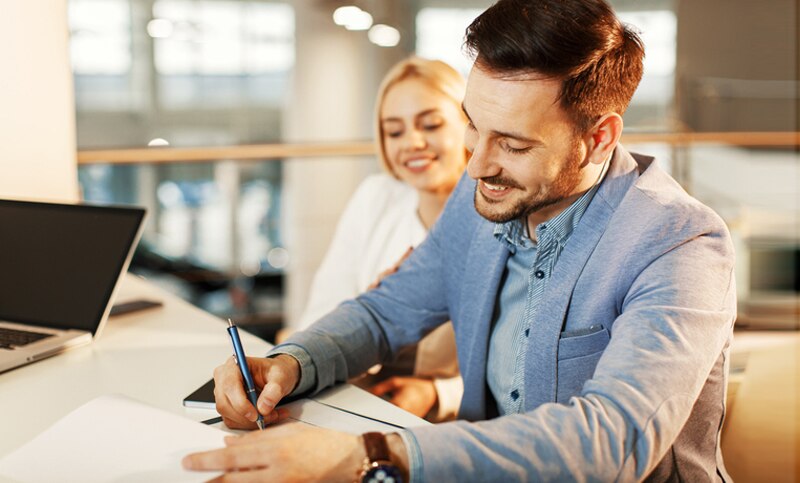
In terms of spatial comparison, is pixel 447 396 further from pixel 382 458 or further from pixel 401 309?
pixel 382 458

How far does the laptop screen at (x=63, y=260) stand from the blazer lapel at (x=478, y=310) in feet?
1.85

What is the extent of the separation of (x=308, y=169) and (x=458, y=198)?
12.5ft

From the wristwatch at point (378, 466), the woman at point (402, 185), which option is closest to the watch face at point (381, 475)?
the wristwatch at point (378, 466)

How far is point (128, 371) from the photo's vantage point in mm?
1216

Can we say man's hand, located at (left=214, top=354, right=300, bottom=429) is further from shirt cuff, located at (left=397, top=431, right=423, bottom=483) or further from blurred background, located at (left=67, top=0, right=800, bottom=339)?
blurred background, located at (left=67, top=0, right=800, bottom=339)

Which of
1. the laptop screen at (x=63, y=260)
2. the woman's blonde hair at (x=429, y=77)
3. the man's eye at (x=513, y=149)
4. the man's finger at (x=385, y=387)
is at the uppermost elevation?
the woman's blonde hair at (x=429, y=77)

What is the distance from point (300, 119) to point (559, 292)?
15.5 ft

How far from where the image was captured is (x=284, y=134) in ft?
19.7

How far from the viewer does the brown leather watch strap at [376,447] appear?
0.78 m

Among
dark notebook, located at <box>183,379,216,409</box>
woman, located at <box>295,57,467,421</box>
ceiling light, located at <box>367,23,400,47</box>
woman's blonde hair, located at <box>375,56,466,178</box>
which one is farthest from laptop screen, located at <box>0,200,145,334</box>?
ceiling light, located at <box>367,23,400,47</box>

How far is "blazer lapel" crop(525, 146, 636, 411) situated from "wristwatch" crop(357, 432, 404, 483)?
36cm

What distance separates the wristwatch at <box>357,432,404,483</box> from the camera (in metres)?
0.77

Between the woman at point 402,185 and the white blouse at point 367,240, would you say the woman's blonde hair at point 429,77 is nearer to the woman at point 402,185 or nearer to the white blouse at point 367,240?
the woman at point 402,185

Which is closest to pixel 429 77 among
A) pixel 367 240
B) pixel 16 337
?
pixel 367 240
